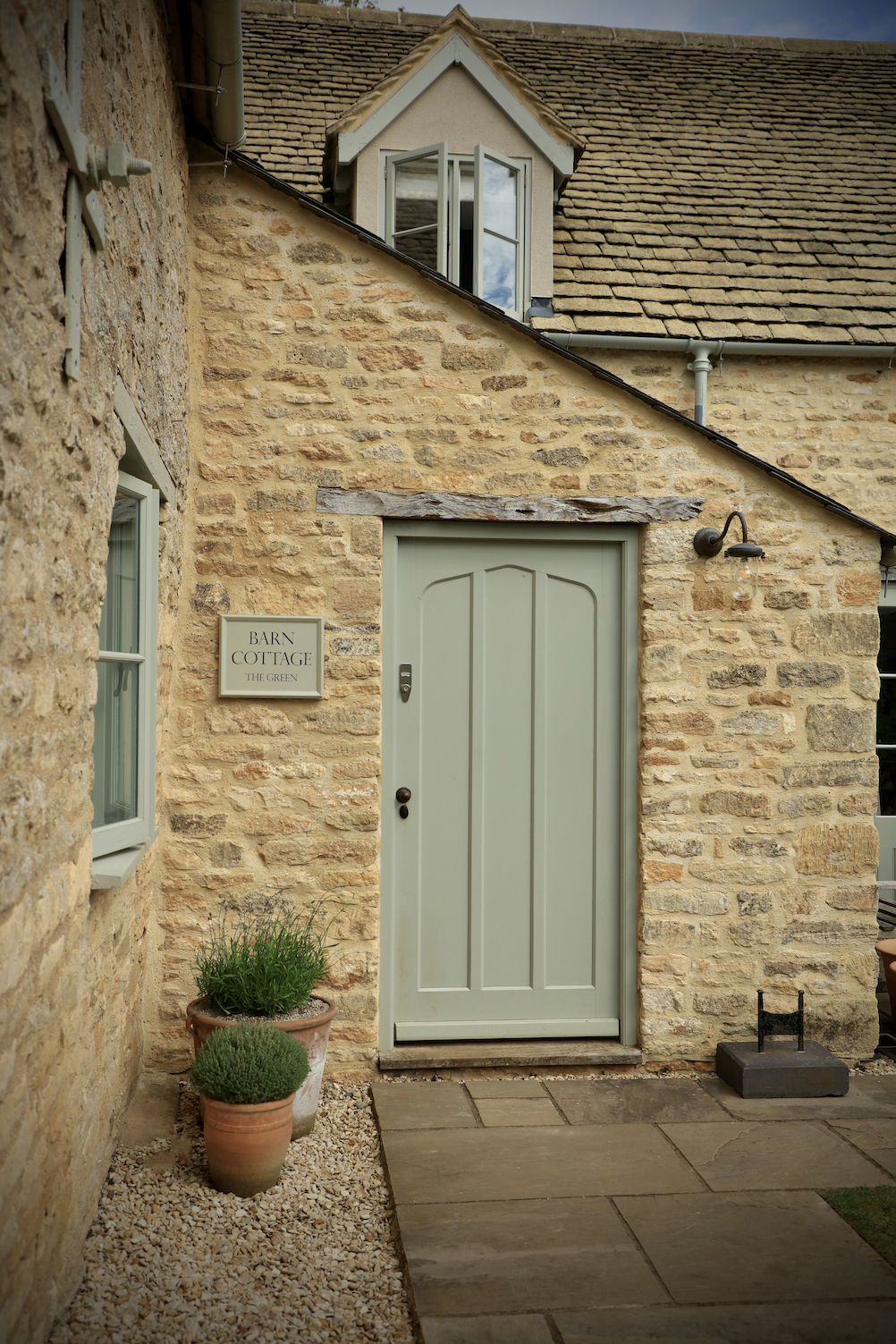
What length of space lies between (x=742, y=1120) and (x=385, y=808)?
2017mm

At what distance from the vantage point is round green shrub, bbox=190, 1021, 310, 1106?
3193mm

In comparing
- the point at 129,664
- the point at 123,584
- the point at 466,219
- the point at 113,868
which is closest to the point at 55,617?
the point at 113,868

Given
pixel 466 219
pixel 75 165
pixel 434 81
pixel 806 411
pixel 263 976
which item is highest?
pixel 434 81

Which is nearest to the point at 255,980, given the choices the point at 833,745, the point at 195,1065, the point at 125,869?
the point at 195,1065

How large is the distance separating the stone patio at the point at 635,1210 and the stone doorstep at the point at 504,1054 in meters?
0.10

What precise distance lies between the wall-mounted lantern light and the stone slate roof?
188cm

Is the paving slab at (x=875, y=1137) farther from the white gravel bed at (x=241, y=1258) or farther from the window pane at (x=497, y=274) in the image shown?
the window pane at (x=497, y=274)

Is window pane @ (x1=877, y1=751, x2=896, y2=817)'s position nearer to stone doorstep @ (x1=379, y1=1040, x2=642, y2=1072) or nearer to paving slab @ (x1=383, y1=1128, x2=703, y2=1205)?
stone doorstep @ (x1=379, y1=1040, x2=642, y2=1072)

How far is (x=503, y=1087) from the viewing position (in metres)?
4.32

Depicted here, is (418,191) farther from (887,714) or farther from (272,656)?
(887,714)

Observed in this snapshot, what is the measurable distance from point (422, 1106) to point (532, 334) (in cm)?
346

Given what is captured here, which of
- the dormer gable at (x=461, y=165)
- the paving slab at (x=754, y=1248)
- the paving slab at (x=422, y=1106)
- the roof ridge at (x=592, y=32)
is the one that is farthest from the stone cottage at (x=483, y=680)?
the roof ridge at (x=592, y=32)

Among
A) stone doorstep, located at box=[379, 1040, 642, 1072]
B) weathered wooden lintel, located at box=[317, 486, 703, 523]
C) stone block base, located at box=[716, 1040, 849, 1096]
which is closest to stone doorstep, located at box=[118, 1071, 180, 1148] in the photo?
stone doorstep, located at box=[379, 1040, 642, 1072]

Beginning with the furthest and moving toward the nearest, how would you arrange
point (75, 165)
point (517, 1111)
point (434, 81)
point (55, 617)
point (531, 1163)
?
1. point (434, 81)
2. point (517, 1111)
3. point (531, 1163)
4. point (55, 617)
5. point (75, 165)
